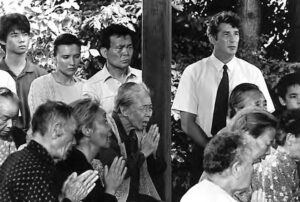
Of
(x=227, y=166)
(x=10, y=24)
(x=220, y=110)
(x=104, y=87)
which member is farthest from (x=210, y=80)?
(x=227, y=166)

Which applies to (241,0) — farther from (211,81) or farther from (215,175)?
(215,175)

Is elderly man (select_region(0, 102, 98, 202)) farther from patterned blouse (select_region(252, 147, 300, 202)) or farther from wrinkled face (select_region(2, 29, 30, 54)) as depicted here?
wrinkled face (select_region(2, 29, 30, 54))

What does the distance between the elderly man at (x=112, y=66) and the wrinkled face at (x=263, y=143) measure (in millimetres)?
1456

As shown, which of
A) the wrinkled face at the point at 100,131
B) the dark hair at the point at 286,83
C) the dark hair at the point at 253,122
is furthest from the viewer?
the dark hair at the point at 286,83

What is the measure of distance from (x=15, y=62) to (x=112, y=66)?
Answer: 74 centimetres

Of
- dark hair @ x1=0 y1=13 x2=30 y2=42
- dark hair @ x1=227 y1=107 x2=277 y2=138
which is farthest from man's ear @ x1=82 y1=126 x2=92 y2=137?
dark hair @ x1=0 y1=13 x2=30 y2=42

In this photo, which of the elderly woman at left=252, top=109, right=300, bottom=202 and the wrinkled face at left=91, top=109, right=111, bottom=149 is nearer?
the wrinkled face at left=91, top=109, right=111, bottom=149

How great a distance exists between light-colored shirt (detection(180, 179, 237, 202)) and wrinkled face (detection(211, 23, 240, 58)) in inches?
96.1

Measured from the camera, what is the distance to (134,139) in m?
6.17

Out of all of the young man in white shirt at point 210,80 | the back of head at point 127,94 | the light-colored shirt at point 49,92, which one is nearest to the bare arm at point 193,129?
the young man in white shirt at point 210,80

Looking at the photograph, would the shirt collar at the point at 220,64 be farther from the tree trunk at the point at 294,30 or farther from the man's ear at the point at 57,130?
the tree trunk at the point at 294,30

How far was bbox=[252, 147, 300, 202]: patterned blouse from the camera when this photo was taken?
5707 millimetres

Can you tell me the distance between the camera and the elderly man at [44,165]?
192 inches

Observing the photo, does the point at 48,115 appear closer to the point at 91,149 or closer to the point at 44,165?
the point at 44,165
